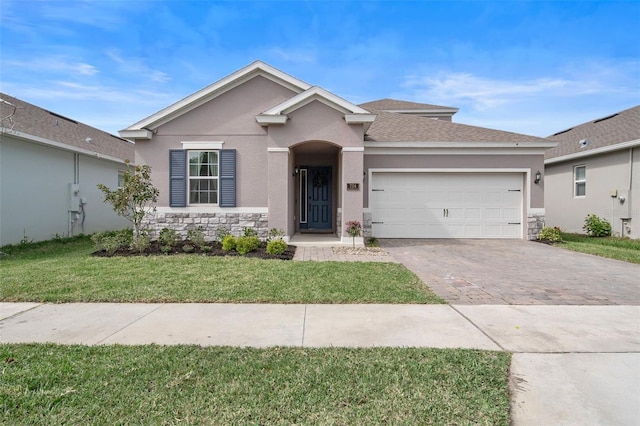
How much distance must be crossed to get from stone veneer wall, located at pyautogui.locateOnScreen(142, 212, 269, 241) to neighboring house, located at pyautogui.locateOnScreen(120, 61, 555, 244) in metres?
0.03

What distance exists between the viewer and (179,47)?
11.5 m

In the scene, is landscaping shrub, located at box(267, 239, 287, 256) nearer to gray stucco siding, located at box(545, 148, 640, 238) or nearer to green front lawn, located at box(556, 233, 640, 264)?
green front lawn, located at box(556, 233, 640, 264)

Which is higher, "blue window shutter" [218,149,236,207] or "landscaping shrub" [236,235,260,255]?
"blue window shutter" [218,149,236,207]

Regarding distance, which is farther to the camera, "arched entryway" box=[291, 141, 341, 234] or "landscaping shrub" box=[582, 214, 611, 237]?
"arched entryway" box=[291, 141, 341, 234]

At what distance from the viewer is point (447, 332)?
3684 millimetres

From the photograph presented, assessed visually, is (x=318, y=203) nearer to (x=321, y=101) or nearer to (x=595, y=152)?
(x=321, y=101)

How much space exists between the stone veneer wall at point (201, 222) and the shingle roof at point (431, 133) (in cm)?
522

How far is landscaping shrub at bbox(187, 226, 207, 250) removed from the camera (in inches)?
368

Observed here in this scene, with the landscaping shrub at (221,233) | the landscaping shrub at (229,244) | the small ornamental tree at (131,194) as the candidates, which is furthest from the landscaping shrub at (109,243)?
the landscaping shrub at (229,244)

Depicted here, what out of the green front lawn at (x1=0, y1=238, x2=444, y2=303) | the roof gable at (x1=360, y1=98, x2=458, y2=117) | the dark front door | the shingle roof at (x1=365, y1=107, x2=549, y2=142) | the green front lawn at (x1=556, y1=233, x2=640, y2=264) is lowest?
the green front lawn at (x1=0, y1=238, x2=444, y2=303)

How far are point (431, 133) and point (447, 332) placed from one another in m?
9.51

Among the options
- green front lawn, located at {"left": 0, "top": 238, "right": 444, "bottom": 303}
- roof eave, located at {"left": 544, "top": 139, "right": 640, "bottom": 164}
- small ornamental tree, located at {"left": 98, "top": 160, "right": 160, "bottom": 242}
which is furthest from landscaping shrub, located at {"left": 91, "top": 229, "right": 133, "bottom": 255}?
roof eave, located at {"left": 544, "top": 139, "right": 640, "bottom": 164}

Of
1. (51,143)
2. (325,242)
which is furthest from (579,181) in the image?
(51,143)

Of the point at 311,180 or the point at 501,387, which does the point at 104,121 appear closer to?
the point at 311,180
